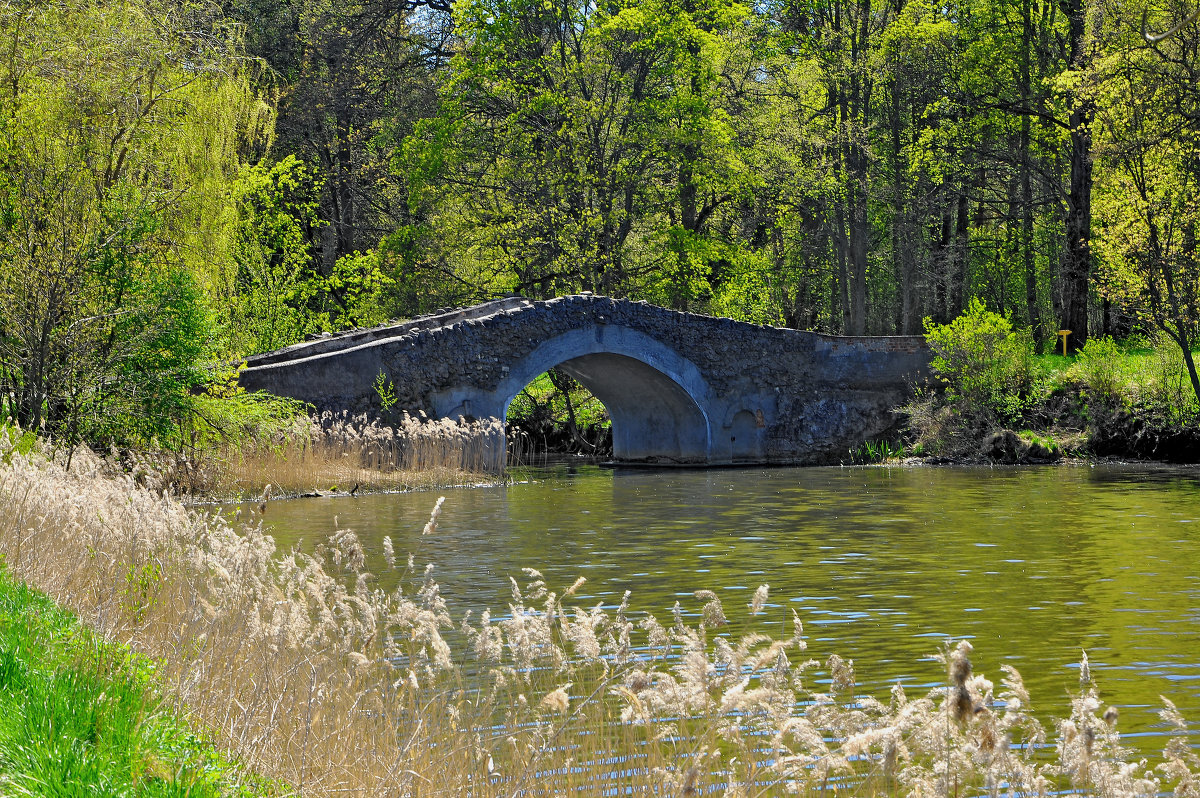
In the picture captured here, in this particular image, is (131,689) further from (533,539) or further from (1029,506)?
(1029,506)

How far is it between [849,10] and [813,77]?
9.34 feet

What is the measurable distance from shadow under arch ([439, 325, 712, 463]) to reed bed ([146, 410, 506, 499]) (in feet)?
3.69

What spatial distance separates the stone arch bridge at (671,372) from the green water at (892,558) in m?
3.07

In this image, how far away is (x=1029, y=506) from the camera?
1744 cm

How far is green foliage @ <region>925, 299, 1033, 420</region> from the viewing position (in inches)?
1113

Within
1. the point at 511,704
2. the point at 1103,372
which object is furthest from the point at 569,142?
the point at 511,704

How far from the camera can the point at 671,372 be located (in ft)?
91.8

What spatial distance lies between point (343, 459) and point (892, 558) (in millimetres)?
10708

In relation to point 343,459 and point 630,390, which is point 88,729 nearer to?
point 343,459

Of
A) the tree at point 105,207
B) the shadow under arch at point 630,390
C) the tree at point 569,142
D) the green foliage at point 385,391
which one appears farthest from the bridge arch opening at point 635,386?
the tree at point 105,207

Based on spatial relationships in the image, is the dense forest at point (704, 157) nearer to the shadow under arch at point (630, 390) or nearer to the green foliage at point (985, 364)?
the green foliage at point (985, 364)

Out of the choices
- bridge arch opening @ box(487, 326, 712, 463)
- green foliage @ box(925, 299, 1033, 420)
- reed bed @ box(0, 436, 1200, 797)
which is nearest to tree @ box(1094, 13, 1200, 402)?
green foliage @ box(925, 299, 1033, 420)

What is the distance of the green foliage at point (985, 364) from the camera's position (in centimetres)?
2828

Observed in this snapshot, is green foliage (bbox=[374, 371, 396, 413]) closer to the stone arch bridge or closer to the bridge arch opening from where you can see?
the stone arch bridge
